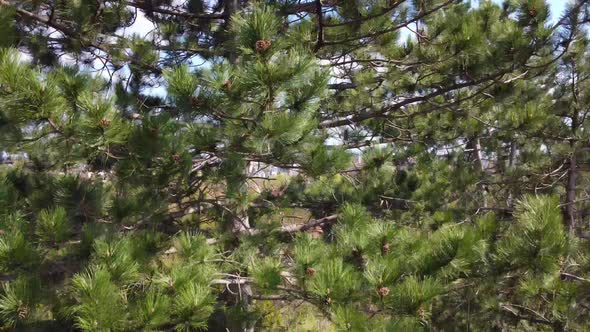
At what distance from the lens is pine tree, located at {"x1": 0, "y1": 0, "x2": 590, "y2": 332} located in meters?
2.49

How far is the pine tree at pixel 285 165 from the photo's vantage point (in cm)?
249

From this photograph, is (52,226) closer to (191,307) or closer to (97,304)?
(97,304)

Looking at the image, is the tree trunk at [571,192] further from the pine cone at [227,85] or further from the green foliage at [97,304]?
the green foliage at [97,304]

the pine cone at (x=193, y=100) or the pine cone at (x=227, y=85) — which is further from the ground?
the pine cone at (x=227, y=85)

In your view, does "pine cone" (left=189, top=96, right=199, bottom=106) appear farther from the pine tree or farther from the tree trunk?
the tree trunk

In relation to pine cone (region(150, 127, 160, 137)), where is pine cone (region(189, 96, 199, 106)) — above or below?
above

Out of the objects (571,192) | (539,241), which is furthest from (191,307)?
(571,192)

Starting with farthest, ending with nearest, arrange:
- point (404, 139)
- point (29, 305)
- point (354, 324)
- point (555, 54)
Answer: point (404, 139)
point (555, 54)
point (29, 305)
point (354, 324)

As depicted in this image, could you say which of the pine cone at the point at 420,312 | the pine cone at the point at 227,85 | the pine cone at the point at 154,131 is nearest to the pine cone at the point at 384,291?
the pine cone at the point at 420,312

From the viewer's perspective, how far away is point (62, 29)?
3.62m

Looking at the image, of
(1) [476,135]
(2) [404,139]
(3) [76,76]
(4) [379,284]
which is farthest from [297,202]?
(3) [76,76]

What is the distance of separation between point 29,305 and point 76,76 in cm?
120

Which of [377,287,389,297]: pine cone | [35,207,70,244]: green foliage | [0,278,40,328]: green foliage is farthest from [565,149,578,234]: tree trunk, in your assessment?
[0,278,40,328]: green foliage

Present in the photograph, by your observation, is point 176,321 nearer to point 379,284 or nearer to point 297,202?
point 379,284
